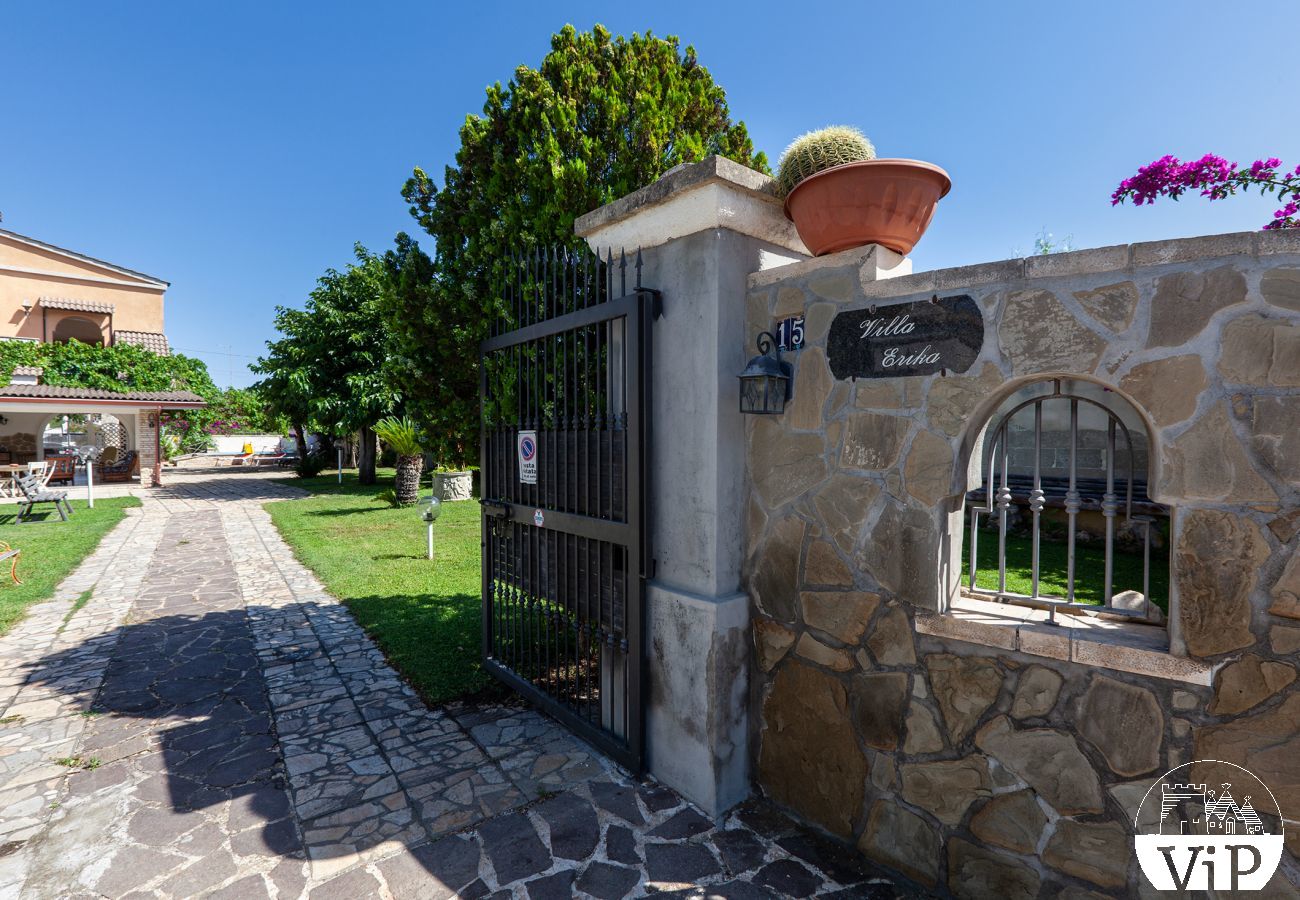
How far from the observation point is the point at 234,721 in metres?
3.89

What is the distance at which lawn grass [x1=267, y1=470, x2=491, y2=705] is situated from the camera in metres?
4.76

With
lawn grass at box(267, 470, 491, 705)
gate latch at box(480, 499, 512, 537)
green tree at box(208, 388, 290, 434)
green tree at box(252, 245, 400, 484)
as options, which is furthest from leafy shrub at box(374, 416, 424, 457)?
green tree at box(208, 388, 290, 434)

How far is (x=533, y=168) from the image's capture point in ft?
13.4

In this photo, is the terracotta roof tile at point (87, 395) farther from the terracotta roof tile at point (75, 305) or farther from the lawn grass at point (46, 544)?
the terracotta roof tile at point (75, 305)

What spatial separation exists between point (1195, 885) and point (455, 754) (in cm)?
325

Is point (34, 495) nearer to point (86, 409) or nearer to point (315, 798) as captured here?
point (86, 409)

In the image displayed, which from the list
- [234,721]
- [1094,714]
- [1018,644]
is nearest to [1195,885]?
[1094,714]

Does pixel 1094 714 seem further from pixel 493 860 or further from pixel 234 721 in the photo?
pixel 234 721

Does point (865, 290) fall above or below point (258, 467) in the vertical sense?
above

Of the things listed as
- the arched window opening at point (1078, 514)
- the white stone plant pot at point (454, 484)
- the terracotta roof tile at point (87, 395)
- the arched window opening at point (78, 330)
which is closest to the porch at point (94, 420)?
the terracotta roof tile at point (87, 395)

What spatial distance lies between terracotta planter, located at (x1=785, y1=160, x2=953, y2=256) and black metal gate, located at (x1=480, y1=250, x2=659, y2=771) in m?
0.89

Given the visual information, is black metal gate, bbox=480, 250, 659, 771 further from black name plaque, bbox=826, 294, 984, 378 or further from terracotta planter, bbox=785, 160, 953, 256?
black name plaque, bbox=826, 294, 984, 378

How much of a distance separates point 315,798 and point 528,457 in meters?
2.11

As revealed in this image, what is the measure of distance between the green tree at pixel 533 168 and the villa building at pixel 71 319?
18.5m
